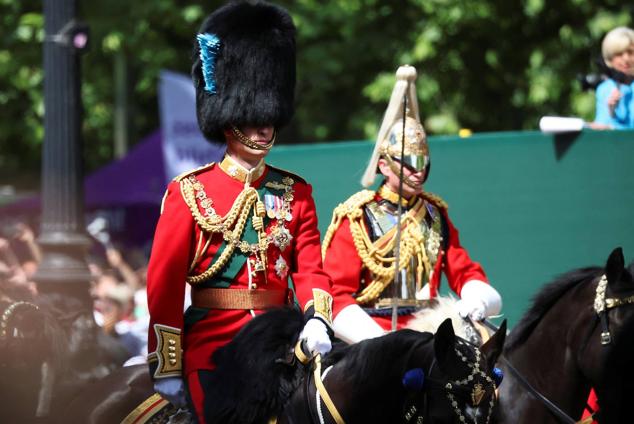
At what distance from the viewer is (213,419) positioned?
176 inches

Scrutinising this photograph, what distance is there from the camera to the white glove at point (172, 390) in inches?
181

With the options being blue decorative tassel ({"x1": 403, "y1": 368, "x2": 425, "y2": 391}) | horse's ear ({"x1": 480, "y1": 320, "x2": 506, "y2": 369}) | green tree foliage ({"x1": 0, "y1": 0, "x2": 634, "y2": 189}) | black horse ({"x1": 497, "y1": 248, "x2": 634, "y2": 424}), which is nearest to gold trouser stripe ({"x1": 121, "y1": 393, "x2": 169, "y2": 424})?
blue decorative tassel ({"x1": 403, "y1": 368, "x2": 425, "y2": 391})

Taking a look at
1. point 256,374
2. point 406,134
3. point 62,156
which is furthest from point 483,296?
point 62,156

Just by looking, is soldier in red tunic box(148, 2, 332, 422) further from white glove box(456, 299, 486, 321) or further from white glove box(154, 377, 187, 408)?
white glove box(456, 299, 486, 321)

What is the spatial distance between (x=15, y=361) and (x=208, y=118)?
152 centimetres

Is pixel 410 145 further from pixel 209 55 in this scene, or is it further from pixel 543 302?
pixel 209 55

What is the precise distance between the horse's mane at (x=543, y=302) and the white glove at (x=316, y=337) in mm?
1612

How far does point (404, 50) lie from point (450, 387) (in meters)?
9.17

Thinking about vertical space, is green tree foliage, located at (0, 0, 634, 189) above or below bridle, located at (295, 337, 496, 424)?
above

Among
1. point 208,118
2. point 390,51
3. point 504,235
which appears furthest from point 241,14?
point 390,51

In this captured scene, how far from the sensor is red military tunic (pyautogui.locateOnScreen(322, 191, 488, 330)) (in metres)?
6.12

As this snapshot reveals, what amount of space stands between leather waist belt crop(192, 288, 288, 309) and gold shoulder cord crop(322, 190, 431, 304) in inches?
57.7

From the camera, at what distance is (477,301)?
5891 millimetres

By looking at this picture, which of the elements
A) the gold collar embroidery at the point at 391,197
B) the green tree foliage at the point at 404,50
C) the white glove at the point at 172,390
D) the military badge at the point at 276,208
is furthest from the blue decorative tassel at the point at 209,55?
the green tree foliage at the point at 404,50
